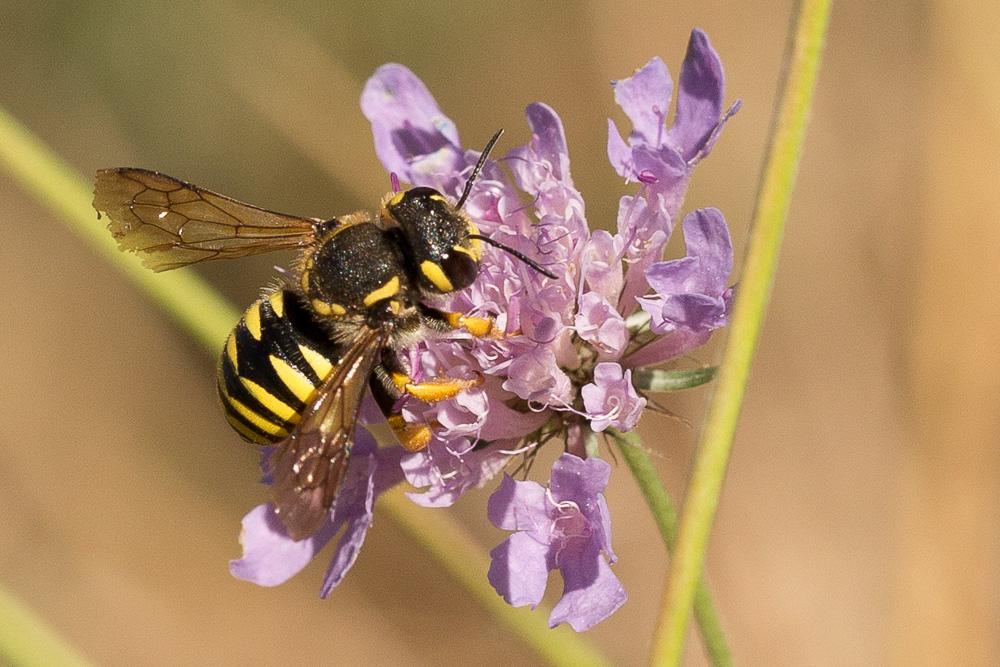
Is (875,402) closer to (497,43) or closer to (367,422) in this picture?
(497,43)

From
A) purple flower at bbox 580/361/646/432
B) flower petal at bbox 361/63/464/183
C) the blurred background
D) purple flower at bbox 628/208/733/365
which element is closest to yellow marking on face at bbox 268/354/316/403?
purple flower at bbox 580/361/646/432

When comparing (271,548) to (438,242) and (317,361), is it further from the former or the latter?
(438,242)

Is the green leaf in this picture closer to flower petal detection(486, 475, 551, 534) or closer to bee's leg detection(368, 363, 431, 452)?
flower petal detection(486, 475, 551, 534)

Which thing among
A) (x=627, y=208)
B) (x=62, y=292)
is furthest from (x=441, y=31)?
(x=627, y=208)

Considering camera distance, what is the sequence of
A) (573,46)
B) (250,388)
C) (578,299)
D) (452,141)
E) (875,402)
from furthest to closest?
(573,46)
(875,402)
(452,141)
(578,299)
(250,388)

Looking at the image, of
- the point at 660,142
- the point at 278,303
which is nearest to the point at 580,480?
the point at 278,303

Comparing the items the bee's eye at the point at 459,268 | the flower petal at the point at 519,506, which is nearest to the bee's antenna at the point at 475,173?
the bee's eye at the point at 459,268
